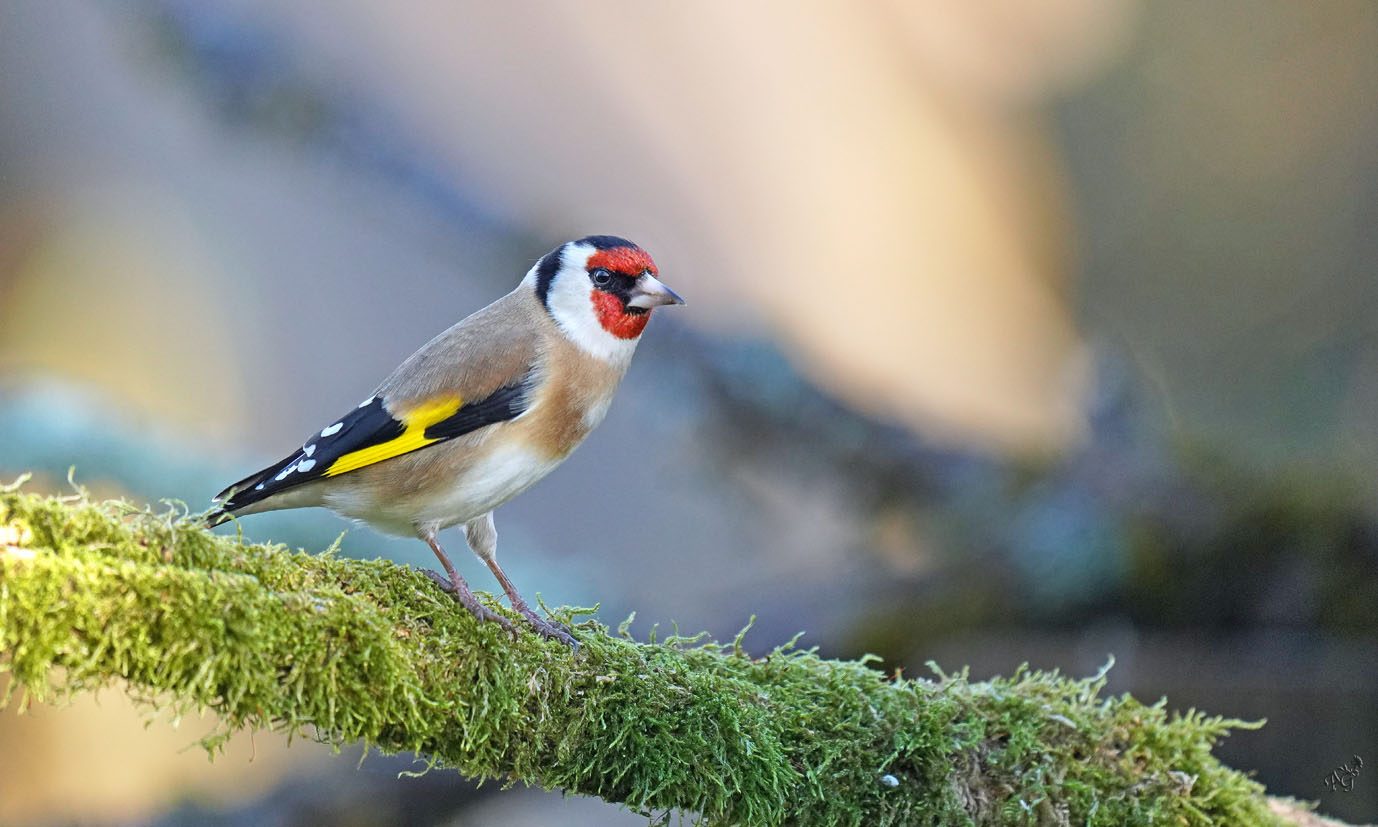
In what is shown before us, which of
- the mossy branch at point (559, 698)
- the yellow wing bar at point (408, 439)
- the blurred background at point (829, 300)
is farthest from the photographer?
the blurred background at point (829, 300)

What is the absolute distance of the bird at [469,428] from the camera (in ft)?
10.4

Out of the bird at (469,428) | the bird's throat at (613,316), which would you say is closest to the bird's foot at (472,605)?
the bird at (469,428)

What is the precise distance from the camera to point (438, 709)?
226cm

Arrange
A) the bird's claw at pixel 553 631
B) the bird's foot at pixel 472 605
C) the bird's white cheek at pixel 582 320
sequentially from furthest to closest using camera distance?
1. the bird's white cheek at pixel 582 320
2. the bird's claw at pixel 553 631
3. the bird's foot at pixel 472 605

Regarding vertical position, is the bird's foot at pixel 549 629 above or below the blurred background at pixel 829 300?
below

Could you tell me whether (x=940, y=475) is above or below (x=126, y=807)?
above

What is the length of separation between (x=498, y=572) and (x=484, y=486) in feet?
0.86

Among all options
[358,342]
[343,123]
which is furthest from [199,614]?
[358,342]

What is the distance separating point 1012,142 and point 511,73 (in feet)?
13.6

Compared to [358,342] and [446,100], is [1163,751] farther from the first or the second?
[446,100]

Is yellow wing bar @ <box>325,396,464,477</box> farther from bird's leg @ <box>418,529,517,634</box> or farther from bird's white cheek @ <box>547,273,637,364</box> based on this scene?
bird's white cheek @ <box>547,273,637,364</box>

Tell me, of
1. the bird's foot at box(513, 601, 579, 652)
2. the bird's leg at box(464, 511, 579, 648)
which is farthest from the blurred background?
the bird's foot at box(513, 601, 579, 652)

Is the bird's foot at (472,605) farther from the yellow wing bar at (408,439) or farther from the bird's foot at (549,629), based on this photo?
the yellow wing bar at (408,439)

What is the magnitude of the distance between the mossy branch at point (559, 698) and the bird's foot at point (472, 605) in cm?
4
